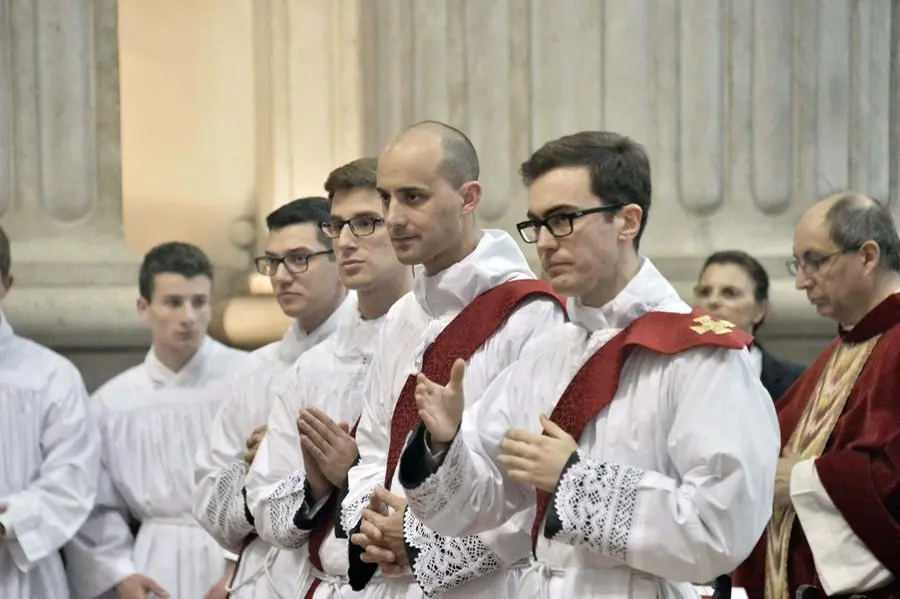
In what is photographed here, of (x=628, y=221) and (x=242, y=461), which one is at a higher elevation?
(x=628, y=221)

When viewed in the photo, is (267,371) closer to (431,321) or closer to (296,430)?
(296,430)

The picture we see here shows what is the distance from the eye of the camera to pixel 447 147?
4027mm

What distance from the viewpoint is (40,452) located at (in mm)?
5758

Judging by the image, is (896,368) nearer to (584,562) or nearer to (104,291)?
(584,562)

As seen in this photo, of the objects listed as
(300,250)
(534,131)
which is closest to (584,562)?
(300,250)

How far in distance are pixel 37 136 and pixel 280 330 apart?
1.29m

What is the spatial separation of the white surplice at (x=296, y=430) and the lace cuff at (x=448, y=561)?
2.56ft

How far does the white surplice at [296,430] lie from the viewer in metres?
4.52

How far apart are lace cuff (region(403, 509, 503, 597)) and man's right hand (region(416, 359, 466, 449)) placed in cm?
36

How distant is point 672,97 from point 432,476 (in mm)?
3630

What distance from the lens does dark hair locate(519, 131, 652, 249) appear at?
350cm

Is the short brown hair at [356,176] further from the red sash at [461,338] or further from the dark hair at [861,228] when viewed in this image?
the dark hair at [861,228]

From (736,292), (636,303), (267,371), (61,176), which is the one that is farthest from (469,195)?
(61,176)

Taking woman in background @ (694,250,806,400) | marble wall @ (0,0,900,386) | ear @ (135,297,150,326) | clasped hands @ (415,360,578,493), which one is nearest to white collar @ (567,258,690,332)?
clasped hands @ (415,360,578,493)
